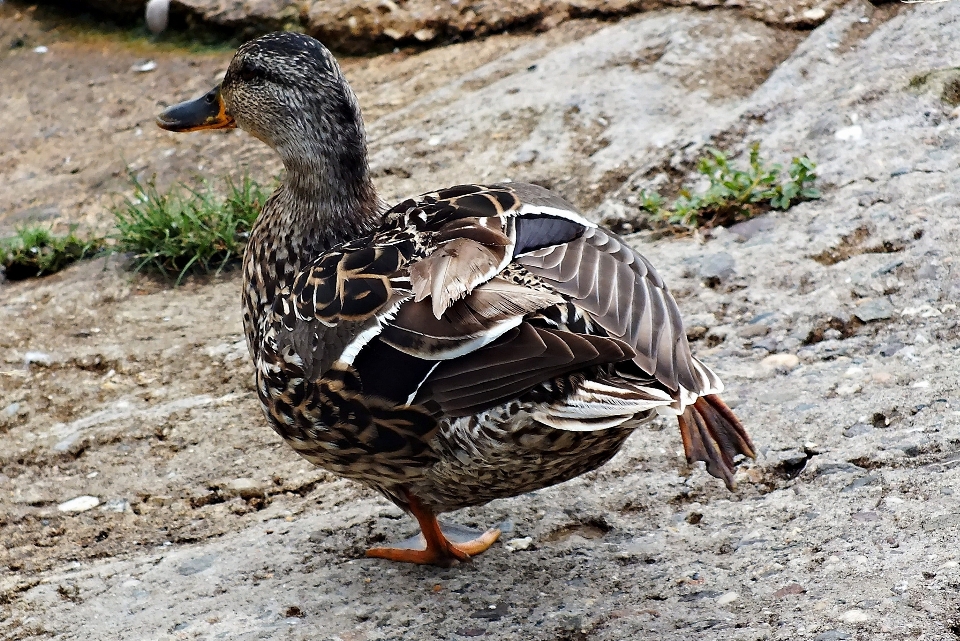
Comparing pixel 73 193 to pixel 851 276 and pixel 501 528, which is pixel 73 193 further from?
pixel 851 276

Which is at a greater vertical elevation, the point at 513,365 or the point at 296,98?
A: the point at 296,98

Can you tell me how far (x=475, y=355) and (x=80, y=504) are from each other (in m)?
1.90

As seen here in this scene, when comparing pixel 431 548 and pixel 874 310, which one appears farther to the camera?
pixel 874 310

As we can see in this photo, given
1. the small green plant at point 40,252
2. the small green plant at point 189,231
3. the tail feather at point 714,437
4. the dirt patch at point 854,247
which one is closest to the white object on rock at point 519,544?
the tail feather at point 714,437

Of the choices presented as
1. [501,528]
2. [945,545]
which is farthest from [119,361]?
[945,545]

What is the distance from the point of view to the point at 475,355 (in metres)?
2.72

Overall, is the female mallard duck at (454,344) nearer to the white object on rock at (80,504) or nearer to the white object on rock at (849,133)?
the white object on rock at (80,504)

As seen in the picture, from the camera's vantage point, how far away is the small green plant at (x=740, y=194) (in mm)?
4672

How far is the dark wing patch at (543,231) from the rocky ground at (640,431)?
0.80 metres

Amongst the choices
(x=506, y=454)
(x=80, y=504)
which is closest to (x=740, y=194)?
(x=506, y=454)

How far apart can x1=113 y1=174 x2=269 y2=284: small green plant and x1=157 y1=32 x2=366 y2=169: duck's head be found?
1523 mm

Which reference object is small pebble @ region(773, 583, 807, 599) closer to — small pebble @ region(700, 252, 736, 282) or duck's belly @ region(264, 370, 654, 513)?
duck's belly @ region(264, 370, 654, 513)

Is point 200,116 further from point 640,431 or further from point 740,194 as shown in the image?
point 740,194

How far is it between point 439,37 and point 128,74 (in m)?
2.18
